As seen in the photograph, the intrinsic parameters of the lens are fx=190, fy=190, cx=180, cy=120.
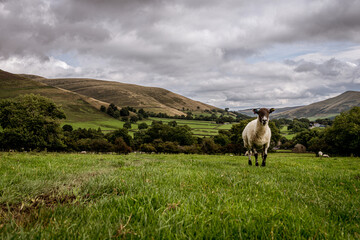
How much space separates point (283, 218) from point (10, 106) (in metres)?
56.7

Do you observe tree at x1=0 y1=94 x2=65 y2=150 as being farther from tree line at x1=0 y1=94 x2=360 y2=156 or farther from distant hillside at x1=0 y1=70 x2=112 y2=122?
distant hillside at x1=0 y1=70 x2=112 y2=122

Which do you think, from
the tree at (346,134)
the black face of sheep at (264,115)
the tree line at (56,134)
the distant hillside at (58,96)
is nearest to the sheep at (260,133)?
the black face of sheep at (264,115)

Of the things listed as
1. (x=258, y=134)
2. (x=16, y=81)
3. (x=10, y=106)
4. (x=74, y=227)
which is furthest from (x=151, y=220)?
(x=16, y=81)

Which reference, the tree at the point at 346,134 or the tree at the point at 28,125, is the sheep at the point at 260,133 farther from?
the tree at the point at 346,134

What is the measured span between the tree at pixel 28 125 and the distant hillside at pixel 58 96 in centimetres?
8794

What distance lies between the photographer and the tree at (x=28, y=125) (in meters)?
40.8

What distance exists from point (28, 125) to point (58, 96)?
518 feet

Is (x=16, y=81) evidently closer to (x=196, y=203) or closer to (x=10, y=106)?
(x=10, y=106)

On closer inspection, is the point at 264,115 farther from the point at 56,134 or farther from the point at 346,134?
the point at 346,134

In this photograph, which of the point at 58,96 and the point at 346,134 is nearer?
the point at 346,134

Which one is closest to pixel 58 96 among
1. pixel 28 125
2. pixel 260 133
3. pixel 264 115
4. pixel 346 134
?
pixel 28 125

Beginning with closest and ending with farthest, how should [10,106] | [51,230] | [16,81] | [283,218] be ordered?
[51,230] < [283,218] < [10,106] < [16,81]

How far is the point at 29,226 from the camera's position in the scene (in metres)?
2.39

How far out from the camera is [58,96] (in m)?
176
